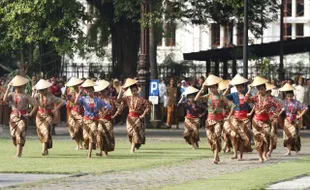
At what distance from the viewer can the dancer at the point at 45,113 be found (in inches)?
1119

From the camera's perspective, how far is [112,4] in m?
48.1

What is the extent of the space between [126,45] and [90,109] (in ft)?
76.7

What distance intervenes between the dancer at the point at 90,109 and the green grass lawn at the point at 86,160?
50 centimetres

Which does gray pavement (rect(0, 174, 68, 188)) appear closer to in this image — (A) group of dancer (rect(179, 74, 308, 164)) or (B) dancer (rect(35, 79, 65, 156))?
(A) group of dancer (rect(179, 74, 308, 164))

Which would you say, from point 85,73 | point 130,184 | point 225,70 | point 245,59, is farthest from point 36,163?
point 85,73

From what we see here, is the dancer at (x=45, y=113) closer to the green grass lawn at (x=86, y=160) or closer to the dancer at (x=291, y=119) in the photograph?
the green grass lawn at (x=86, y=160)

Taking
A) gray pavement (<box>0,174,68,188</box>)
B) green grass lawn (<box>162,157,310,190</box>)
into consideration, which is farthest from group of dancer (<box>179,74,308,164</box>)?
gray pavement (<box>0,174,68,188</box>)

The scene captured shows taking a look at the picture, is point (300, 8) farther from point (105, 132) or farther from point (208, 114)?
point (208, 114)

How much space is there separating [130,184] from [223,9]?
96.7 ft

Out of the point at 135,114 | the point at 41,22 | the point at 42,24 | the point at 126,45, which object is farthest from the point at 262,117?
the point at 126,45

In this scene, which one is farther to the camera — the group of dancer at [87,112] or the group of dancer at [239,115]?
the group of dancer at [87,112]

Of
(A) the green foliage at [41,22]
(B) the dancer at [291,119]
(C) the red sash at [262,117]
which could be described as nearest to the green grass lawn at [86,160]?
(C) the red sash at [262,117]

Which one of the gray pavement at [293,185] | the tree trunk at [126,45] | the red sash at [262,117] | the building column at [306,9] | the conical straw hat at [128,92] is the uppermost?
the building column at [306,9]

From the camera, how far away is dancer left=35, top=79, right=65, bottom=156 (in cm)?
2842
